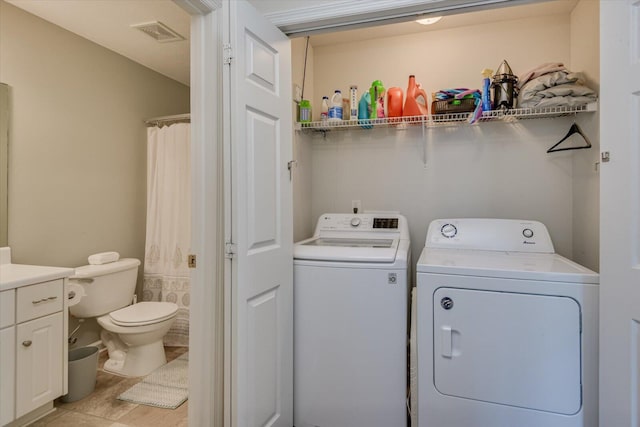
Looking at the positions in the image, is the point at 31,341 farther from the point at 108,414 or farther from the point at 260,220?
the point at 260,220

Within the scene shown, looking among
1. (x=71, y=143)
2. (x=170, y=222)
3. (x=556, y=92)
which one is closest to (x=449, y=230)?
(x=556, y=92)

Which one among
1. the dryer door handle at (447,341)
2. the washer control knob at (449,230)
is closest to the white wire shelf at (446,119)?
the washer control knob at (449,230)

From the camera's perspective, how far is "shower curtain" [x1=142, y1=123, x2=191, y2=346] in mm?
2785

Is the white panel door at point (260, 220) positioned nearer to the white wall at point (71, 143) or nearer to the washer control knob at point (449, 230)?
the washer control knob at point (449, 230)

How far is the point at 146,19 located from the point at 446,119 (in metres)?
2.02

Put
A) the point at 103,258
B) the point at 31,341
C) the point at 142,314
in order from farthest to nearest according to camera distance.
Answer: the point at 103,258, the point at 142,314, the point at 31,341

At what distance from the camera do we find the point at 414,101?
7.38 feet

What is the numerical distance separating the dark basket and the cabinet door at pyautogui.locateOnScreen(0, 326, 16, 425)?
2592 mm

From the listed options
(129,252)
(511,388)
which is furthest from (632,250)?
(129,252)

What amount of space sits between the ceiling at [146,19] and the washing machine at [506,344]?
1455mm

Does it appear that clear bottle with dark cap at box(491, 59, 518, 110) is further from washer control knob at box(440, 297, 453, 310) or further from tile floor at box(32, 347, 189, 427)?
tile floor at box(32, 347, 189, 427)

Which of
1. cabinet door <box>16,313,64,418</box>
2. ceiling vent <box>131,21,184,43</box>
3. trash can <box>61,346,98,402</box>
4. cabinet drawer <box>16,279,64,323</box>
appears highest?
ceiling vent <box>131,21,184,43</box>

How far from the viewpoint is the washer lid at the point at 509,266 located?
4.45 ft

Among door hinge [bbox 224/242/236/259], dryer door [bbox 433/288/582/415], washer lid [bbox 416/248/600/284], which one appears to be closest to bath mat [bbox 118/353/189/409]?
door hinge [bbox 224/242/236/259]
